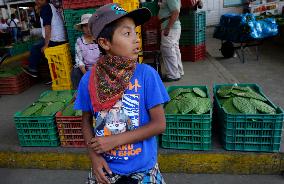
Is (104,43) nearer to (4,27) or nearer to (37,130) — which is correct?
(37,130)

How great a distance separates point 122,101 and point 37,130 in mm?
2150

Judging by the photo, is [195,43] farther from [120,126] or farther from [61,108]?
[120,126]

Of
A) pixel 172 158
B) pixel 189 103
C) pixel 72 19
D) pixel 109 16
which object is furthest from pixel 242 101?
pixel 72 19

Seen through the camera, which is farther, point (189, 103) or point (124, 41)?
point (189, 103)

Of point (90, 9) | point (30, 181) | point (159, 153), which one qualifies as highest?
point (90, 9)

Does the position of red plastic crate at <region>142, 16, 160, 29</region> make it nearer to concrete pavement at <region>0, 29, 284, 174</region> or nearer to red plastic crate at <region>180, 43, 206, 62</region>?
red plastic crate at <region>180, 43, 206, 62</region>

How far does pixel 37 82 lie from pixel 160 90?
5416 mm

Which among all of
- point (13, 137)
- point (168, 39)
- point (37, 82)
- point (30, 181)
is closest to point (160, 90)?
point (30, 181)

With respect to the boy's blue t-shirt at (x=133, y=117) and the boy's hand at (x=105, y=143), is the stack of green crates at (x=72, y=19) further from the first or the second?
the boy's hand at (x=105, y=143)

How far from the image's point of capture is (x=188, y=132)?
9.95 feet

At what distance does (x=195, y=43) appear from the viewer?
6887mm

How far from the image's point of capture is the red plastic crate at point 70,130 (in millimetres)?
3221

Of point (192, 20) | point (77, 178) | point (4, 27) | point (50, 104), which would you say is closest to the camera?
point (77, 178)

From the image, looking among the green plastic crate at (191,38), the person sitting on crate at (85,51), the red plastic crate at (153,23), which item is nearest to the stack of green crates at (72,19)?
the person sitting on crate at (85,51)
